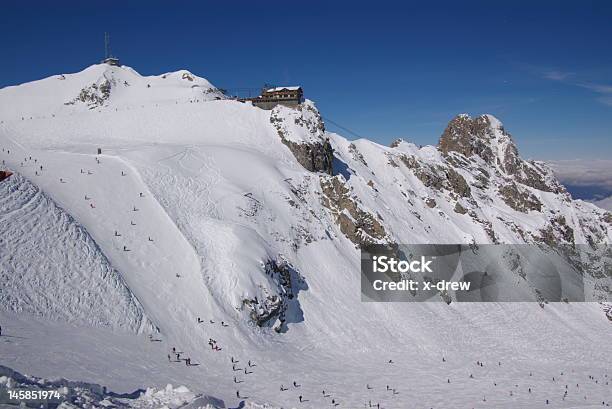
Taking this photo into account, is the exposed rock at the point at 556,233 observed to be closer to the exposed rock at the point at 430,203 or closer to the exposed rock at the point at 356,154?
the exposed rock at the point at 430,203

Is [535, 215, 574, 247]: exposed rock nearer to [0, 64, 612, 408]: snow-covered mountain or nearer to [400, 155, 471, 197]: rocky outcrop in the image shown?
[0, 64, 612, 408]: snow-covered mountain

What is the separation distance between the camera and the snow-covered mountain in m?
34.3

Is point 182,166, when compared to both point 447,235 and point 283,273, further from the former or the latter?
point 447,235

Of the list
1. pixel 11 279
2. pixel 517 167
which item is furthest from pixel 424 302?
pixel 517 167

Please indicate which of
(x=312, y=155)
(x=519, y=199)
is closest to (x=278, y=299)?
(x=312, y=155)

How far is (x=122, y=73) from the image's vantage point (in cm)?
11138

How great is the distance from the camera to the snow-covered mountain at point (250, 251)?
3428cm

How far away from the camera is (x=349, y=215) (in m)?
66.1

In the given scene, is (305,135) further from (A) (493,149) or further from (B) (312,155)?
(A) (493,149)

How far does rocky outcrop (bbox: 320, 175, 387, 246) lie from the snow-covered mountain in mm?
329

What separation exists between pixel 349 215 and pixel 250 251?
22.8m

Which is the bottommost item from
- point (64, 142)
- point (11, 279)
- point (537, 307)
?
point (537, 307)

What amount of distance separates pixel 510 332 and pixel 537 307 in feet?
49.4

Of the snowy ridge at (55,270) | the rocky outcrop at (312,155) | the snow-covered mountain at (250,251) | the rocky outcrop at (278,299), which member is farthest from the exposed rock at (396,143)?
the snowy ridge at (55,270)
